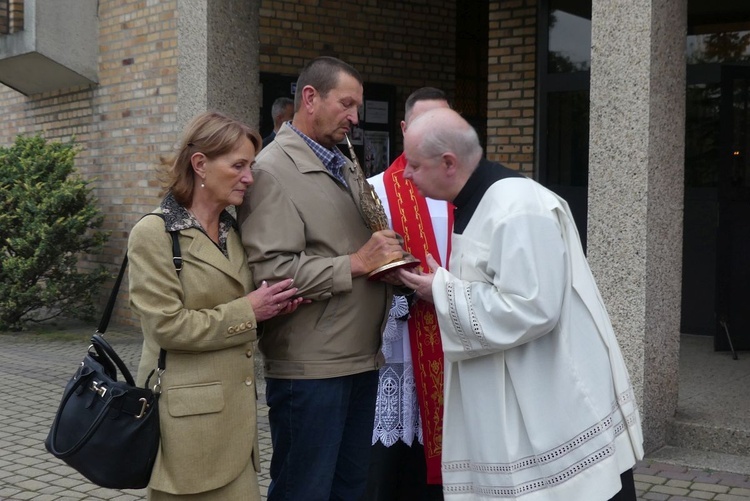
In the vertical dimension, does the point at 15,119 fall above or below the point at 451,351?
above

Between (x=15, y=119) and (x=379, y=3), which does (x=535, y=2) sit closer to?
(x=379, y=3)

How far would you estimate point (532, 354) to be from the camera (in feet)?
10.0

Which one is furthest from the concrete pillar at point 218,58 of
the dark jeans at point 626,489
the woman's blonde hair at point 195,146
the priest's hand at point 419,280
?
the dark jeans at point 626,489

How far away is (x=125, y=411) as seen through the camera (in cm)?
303

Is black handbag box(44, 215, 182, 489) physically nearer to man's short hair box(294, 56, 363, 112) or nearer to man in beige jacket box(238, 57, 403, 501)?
man in beige jacket box(238, 57, 403, 501)

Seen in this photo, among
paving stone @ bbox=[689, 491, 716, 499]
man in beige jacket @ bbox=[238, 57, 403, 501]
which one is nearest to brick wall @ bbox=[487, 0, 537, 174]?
paving stone @ bbox=[689, 491, 716, 499]

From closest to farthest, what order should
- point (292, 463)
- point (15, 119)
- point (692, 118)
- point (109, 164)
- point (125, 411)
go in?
point (125, 411)
point (292, 463)
point (692, 118)
point (109, 164)
point (15, 119)

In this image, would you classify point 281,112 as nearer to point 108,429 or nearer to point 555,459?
point 108,429

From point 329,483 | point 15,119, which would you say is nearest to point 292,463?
point 329,483

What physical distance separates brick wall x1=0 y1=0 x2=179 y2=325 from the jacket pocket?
23.1 feet

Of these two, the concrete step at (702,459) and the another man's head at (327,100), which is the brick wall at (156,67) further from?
the another man's head at (327,100)

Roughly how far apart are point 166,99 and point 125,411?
7.35 m

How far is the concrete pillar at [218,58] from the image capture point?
8078 millimetres

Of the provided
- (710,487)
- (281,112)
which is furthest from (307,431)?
(281,112)
